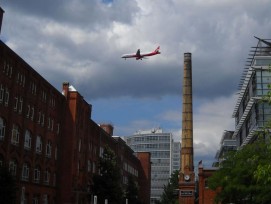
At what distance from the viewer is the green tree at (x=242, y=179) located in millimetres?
31984

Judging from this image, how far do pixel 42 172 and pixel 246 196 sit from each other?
87.2 feet

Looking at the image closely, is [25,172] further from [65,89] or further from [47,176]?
[65,89]

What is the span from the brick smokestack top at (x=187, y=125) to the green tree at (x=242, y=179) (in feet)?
121

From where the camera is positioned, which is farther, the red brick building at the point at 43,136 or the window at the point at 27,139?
the window at the point at 27,139

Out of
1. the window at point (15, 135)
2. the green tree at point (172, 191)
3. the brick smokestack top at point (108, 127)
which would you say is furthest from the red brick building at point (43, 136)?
the brick smokestack top at point (108, 127)

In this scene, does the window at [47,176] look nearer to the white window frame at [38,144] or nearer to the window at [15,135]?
the white window frame at [38,144]

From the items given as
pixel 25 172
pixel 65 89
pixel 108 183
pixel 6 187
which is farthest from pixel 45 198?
pixel 6 187

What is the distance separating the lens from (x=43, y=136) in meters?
54.5

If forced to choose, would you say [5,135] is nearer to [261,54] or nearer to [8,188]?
[8,188]

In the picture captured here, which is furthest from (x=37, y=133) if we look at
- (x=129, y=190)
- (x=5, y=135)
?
(x=129, y=190)

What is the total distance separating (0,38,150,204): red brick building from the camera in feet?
150

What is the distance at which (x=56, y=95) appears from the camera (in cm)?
5944

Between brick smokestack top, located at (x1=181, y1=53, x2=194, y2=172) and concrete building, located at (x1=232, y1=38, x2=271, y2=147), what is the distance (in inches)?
402

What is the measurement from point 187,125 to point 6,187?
44173mm
